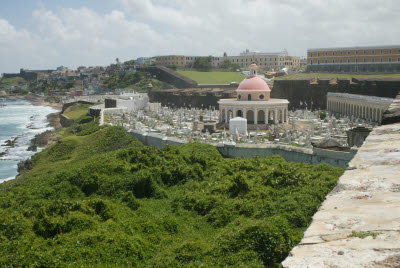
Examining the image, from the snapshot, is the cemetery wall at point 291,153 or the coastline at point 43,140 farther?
the coastline at point 43,140

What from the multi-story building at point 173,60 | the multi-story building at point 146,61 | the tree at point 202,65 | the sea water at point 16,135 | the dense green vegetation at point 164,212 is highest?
the multi-story building at point 146,61

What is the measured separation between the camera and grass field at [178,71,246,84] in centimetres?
8306

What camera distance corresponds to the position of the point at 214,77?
88.4 metres

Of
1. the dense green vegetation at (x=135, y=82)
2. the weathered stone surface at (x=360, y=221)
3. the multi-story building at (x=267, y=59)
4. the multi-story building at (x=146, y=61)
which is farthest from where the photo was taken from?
the multi-story building at (x=146, y=61)

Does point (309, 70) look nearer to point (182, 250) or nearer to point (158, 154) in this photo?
point (158, 154)

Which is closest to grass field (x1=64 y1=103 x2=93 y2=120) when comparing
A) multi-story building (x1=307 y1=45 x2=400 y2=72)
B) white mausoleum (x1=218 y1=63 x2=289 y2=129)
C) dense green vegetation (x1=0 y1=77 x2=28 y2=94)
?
white mausoleum (x1=218 y1=63 x2=289 y2=129)

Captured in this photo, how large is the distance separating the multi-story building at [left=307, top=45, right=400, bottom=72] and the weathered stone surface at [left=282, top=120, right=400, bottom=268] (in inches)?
2460

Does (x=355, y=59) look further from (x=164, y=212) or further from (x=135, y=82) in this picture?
(x=164, y=212)

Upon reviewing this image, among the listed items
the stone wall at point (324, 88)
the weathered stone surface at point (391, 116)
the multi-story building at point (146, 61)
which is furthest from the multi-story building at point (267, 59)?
the weathered stone surface at point (391, 116)

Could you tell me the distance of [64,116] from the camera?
61469 millimetres

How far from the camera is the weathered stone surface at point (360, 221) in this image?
7.57 ft

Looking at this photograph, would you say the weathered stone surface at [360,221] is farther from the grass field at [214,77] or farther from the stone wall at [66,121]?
the grass field at [214,77]

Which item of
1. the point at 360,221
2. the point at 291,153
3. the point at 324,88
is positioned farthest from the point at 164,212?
the point at 324,88

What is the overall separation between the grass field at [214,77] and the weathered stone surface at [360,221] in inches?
3102
